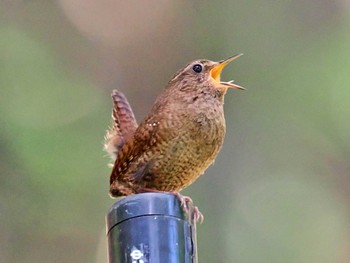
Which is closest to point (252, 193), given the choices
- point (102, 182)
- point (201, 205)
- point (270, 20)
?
point (201, 205)

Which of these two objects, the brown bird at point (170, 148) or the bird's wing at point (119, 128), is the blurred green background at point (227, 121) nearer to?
the bird's wing at point (119, 128)

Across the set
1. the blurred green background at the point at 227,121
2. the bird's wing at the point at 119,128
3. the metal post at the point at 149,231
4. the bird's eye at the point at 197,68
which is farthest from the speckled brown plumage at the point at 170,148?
the blurred green background at the point at 227,121

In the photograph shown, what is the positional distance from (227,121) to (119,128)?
2762 millimetres

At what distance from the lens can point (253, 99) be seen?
701 cm

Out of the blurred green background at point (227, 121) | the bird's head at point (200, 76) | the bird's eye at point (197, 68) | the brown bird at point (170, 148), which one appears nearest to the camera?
the brown bird at point (170, 148)

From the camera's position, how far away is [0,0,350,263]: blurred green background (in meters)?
6.49

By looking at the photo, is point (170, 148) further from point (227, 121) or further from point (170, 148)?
point (227, 121)

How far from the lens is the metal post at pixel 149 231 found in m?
2.34

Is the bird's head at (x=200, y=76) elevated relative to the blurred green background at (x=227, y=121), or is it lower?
lower

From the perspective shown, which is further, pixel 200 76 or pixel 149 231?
pixel 200 76

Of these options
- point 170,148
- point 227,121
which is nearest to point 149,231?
point 170,148

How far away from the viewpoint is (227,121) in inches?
266

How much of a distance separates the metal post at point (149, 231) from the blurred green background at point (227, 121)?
358 centimetres

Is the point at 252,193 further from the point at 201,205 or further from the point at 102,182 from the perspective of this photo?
the point at 102,182
